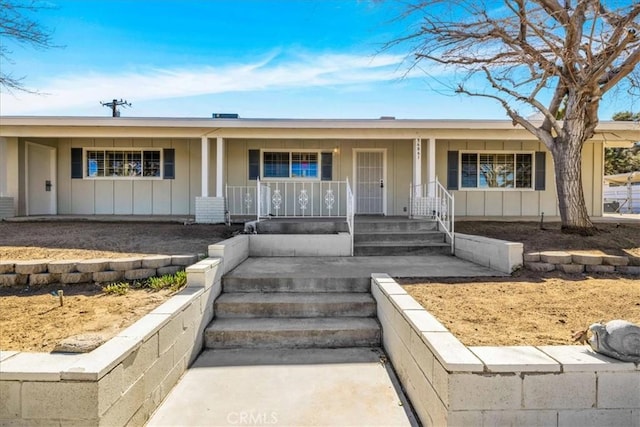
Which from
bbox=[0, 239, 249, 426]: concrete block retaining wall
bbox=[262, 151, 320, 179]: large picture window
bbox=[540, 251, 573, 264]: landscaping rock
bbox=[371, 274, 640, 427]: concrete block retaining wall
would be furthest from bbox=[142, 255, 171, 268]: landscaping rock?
bbox=[262, 151, 320, 179]: large picture window

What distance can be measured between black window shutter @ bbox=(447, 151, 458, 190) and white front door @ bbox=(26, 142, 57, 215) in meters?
10.7

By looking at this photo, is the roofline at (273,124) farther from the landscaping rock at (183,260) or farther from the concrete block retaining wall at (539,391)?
the concrete block retaining wall at (539,391)

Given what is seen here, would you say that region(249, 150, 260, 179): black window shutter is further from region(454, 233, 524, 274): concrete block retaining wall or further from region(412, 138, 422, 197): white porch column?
region(454, 233, 524, 274): concrete block retaining wall

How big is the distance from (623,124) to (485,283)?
738cm

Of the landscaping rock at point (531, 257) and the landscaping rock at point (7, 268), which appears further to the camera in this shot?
the landscaping rock at point (531, 257)

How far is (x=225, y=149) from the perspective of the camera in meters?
9.20

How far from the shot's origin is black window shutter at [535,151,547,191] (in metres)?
9.33

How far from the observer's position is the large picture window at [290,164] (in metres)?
9.40

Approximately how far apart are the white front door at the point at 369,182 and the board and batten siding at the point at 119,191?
4.57 m

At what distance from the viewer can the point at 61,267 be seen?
4.08 metres

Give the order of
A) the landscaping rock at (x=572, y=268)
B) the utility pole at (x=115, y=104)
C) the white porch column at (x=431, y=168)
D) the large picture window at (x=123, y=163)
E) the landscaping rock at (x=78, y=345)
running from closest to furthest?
the landscaping rock at (x=78, y=345), the landscaping rock at (x=572, y=268), the white porch column at (x=431, y=168), the large picture window at (x=123, y=163), the utility pole at (x=115, y=104)

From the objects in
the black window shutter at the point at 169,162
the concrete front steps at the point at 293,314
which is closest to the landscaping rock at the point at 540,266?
the concrete front steps at the point at 293,314

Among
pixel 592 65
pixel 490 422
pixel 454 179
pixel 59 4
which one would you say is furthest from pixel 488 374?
pixel 59 4

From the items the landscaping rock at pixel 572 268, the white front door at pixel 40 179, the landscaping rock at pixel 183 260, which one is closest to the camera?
the landscaping rock at pixel 183 260
